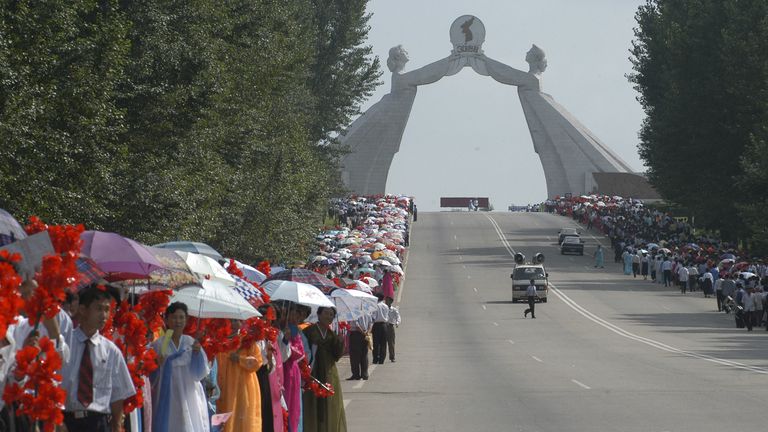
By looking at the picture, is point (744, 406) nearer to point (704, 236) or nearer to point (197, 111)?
point (197, 111)

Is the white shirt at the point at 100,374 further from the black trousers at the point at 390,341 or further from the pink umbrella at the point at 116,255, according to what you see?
the black trousers at the point at 390,341

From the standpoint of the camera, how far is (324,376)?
1505cm

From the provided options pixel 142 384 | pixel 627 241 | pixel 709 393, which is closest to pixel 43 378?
pixel 142 384

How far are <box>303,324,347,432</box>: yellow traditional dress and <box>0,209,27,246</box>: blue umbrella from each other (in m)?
4.70

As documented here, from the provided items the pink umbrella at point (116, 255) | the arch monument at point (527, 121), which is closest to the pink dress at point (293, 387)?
the pink umbrella at point (116, 255)

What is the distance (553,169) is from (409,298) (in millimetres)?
71125

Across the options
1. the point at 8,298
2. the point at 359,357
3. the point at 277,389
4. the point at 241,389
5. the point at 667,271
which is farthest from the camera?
the point at 667,271

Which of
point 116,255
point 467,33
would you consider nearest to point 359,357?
point 116,255

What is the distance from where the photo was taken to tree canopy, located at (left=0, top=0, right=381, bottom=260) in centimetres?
2258

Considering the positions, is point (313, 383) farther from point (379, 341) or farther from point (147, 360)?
point (379, 341)

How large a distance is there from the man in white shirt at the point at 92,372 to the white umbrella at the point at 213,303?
9.73ft

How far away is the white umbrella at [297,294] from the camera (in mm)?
15242

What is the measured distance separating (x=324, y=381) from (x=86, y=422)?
5.61 metres

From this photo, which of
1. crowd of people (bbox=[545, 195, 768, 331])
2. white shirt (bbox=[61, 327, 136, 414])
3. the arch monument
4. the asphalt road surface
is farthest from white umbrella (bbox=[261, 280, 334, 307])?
the arch monument
